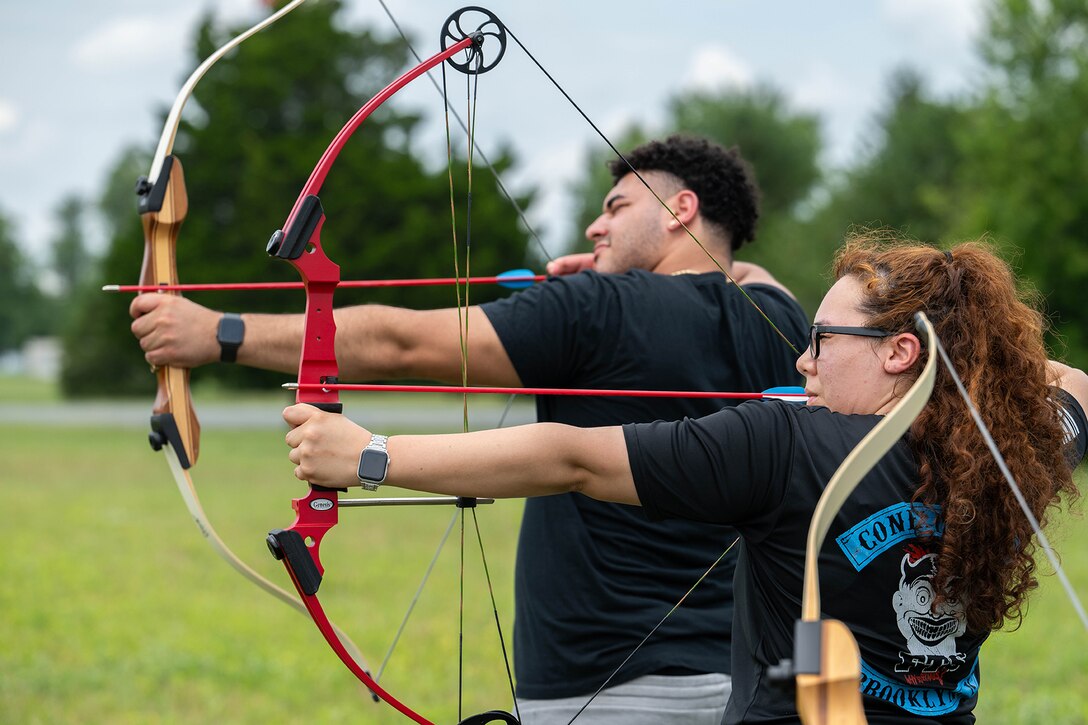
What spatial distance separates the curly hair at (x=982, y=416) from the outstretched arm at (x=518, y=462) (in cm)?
40

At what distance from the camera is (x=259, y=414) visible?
20.5 meters

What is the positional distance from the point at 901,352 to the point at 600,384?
771 millimetres

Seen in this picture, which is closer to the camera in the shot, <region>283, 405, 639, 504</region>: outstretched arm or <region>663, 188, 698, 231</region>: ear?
<region>283, 405, 639, 504</region>: outstretched arm

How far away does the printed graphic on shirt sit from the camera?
1489mm

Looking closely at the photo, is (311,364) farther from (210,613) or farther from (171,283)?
(210,613)

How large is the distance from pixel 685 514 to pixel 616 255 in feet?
3.57

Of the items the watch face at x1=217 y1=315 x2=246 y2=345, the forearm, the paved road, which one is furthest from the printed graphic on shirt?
the paved road

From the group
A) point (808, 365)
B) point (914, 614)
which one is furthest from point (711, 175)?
point (914, 614)

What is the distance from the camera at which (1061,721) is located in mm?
4203

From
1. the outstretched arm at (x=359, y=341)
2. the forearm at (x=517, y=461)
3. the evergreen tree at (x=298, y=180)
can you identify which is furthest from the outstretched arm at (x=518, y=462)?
the evergreen tree at (x=298, y=180)

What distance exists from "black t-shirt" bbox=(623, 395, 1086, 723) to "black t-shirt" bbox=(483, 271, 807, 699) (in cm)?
68

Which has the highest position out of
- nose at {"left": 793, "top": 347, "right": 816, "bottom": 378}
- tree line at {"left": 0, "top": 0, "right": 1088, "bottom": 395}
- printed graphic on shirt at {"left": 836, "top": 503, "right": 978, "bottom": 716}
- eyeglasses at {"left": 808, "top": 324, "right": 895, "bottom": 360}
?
tree line at {"left": 0, "top": 0, "right": 1088, "bottom": 395}

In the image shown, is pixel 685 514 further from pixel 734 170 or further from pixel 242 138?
pixel 242 138

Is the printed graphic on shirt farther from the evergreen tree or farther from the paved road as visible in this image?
the evergreen tree
